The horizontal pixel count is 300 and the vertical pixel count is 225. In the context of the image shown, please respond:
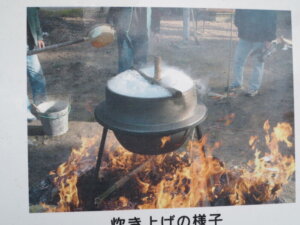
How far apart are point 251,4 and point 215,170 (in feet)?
3.83

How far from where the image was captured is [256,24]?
1999 millimetres

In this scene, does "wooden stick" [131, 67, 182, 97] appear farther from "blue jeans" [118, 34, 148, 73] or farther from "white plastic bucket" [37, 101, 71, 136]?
"white plastic bucket" [37, 101, 71, 136]

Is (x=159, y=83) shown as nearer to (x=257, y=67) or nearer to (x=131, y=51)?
(x=131, y=51)

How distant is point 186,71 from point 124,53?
43 cm

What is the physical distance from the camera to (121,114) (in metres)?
1.75

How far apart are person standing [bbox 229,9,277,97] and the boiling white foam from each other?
0.38 m

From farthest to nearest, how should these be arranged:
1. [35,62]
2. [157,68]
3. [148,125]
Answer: [35,62], [157,68], [148,125]

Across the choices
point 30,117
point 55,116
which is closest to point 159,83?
point 55,116

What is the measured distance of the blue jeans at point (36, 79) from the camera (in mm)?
1888

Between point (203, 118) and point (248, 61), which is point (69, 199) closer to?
point (203, 118)

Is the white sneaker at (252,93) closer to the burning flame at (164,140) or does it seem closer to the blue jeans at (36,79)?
the burning flame at (164,140)

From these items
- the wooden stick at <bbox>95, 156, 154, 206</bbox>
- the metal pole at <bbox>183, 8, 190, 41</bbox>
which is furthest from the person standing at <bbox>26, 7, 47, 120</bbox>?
the metal pole at <bbox>183, 8, 190, 41</bbox>

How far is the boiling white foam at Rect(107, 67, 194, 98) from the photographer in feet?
5.72

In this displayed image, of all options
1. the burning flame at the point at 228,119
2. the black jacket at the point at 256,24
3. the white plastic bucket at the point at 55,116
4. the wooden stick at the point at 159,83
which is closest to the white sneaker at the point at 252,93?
the burning flame at the point at 228,119
